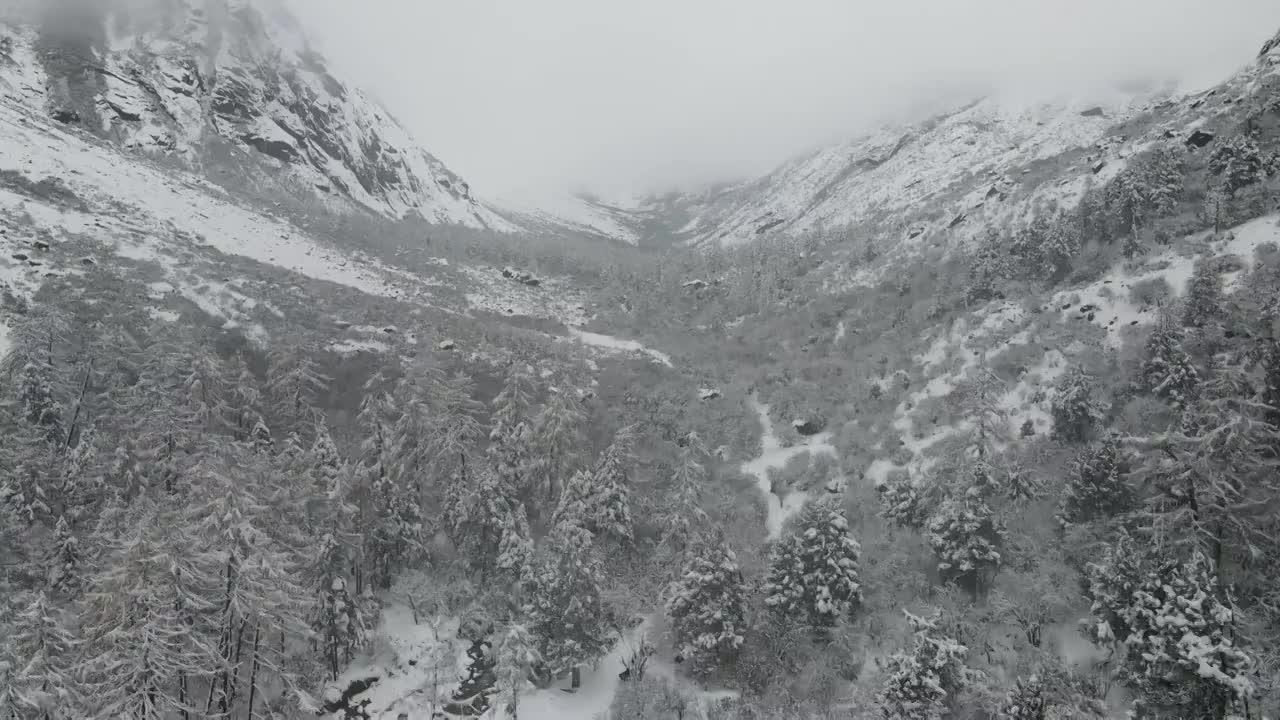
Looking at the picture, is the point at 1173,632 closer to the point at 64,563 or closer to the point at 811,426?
the point at 811,426

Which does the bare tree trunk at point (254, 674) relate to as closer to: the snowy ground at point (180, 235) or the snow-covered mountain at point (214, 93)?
the snowy ground at point (180, 235)

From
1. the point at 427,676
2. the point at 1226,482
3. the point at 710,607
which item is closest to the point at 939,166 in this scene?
the point at 1226,482

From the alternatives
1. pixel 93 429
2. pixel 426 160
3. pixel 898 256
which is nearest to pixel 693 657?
pixel 93 429

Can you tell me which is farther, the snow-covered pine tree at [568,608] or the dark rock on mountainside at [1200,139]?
the dark rock on mountainside at [1200,139]

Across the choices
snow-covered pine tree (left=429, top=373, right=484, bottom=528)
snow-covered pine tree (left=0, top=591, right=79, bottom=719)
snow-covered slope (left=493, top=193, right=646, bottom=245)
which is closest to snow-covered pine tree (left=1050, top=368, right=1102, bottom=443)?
snow-covered pine tree (left=429, top=373, right=484, bottom=528)

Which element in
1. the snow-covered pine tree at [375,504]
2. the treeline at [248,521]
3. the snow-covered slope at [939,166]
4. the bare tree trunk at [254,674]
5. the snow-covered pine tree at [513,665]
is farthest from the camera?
the snow-covered slope at [939,166]

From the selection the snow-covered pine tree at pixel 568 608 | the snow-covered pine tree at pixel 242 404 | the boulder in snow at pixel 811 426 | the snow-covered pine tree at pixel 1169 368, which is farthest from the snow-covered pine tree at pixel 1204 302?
the snow-covered pine tree at pixel 242 404
